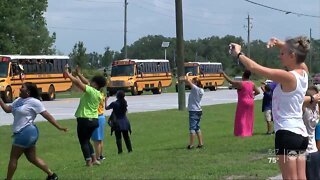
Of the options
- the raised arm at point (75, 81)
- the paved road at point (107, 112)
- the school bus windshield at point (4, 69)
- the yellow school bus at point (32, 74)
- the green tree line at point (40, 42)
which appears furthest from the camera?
the green tree line at point (40, 42)

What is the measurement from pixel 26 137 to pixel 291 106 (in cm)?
510

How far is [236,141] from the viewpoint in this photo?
603 inches

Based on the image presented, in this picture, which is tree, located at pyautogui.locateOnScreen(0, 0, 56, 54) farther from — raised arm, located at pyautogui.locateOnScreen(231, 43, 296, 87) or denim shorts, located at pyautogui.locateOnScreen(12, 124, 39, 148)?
raised arm, located at pyautogui.locateOnScreen(231, 43, 296, 87)

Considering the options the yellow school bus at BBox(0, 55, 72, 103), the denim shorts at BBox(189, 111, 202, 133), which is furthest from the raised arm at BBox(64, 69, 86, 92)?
the yellow school bus at BBox(0, 55, 72, 103)

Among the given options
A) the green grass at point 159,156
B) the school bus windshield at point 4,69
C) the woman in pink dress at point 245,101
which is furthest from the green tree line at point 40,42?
the woman in pink dress at point 245,101

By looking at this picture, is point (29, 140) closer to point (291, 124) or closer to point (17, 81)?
point (291, 124)

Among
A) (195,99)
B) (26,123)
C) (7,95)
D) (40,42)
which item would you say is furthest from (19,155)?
(40,42)

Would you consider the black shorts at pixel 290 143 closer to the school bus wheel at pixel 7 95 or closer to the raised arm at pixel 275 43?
the raised arm at pixel 275 43

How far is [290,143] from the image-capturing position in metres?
Result: 5.89

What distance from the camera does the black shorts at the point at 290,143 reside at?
5.89 meters

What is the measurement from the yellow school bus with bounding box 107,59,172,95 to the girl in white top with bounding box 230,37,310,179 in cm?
4310

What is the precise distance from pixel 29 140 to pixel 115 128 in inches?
171

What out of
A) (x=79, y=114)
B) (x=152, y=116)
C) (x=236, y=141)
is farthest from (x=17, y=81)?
(x=79, y=114)

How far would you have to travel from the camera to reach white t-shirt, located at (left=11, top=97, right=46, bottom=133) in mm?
9789
